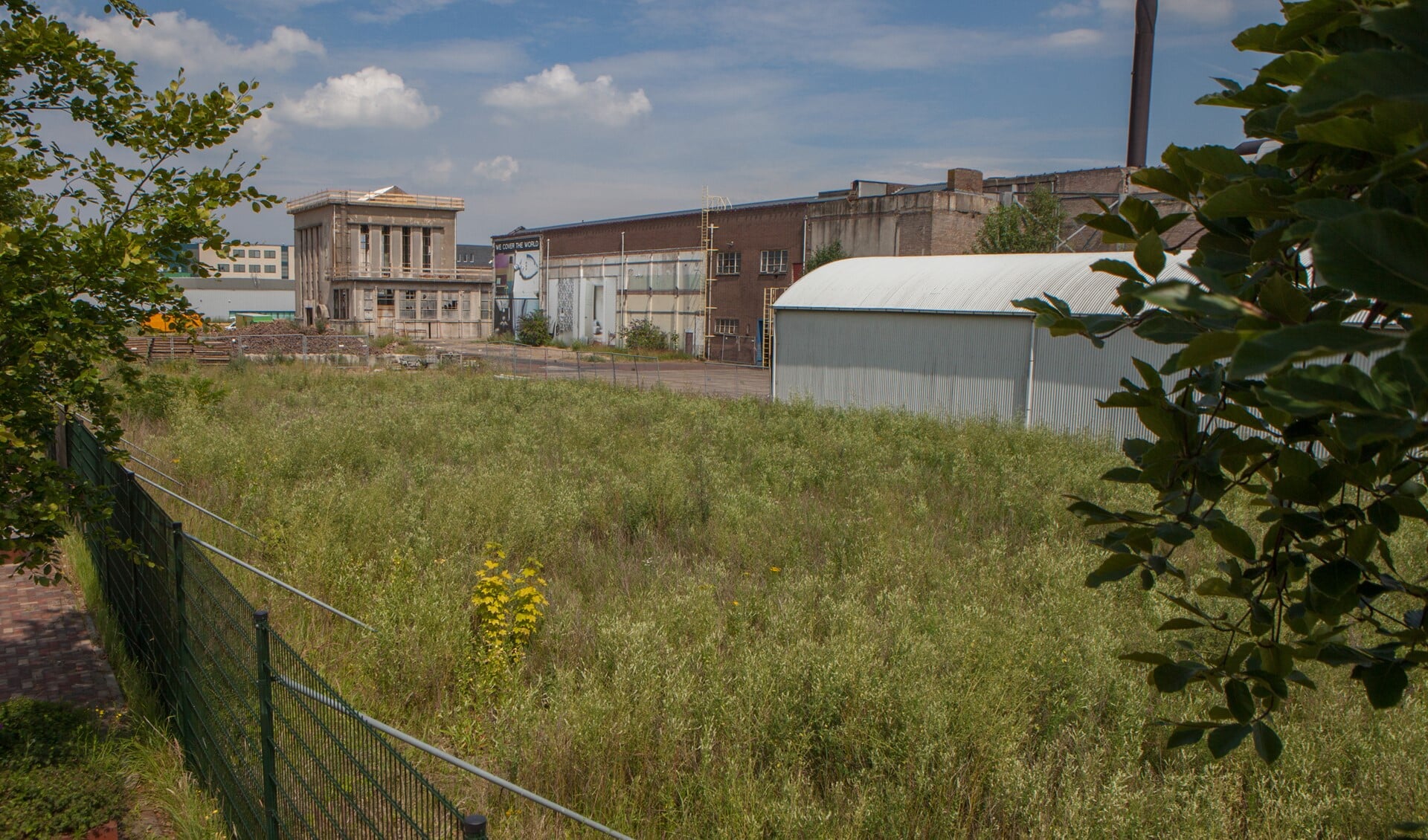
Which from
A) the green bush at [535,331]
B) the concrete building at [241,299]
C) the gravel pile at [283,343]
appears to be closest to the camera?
the gravel pile at [283,343]

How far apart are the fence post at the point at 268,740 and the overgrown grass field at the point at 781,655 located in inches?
43.0

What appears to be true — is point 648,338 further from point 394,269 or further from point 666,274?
point 394,269

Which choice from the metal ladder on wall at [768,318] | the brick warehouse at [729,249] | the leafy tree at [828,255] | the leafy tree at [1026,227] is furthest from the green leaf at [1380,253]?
the metal ladder on wall at [768,318]

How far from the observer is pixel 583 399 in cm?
2375

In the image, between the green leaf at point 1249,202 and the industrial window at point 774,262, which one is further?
the industrial window at point 774,262

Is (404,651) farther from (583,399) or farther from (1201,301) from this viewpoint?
(583,399)

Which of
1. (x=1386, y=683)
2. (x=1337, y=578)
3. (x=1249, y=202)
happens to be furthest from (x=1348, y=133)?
(x=1386, y=683)

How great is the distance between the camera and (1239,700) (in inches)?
88.0

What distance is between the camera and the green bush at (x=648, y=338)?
176ft

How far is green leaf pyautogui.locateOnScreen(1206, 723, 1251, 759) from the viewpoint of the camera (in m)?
2.09

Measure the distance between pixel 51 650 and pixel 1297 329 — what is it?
941 cm

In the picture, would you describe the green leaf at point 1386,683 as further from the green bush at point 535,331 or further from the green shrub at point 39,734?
the green bush at point 535,331

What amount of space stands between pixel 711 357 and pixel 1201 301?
5050 cm

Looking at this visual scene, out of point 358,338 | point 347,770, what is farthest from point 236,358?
point 347,770
